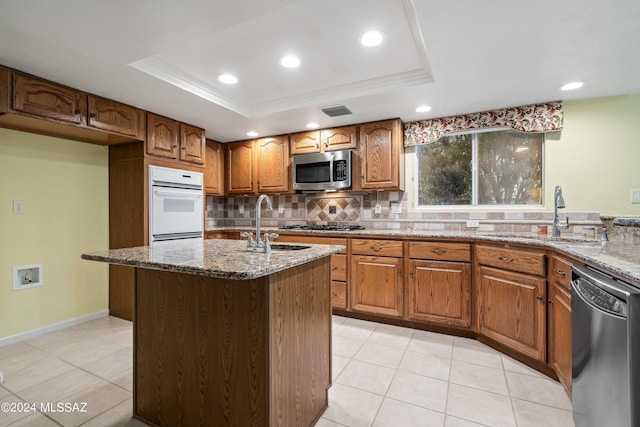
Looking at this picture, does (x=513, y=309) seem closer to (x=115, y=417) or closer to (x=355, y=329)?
(x=355, y=329)

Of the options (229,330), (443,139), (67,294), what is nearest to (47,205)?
(67,294)

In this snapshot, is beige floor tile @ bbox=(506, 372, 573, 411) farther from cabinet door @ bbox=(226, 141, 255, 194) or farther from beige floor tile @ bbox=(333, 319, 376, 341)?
cabinet door @ bbox=(226, 141, 255, 194)

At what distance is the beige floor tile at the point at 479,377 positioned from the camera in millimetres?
1879

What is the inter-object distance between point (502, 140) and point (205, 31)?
2995mm

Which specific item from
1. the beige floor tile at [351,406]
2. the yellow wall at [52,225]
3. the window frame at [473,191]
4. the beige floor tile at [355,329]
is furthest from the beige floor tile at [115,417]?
the window frame at [473,191]

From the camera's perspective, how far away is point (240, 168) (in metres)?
4.25

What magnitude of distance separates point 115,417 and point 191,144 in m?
2.77

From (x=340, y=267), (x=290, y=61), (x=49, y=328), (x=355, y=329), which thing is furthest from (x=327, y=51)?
(x=49, y=328)

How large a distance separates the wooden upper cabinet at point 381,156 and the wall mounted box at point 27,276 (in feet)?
10.7

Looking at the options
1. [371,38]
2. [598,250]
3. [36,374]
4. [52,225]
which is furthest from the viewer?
[52,225]

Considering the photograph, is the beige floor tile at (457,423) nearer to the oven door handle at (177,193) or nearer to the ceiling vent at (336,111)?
the ceiling vent at (336,111)

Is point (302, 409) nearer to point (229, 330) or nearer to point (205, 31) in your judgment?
point (229, 330)

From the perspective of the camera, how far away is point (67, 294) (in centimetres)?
294

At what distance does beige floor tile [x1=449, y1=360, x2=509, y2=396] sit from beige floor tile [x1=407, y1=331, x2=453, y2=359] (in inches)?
6.9
